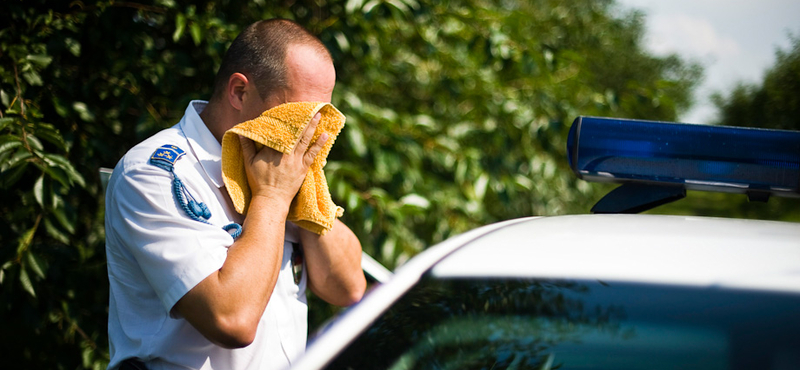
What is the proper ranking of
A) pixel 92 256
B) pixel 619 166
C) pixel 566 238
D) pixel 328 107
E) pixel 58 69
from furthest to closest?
1. pixel 92 256
2. pixel 58 69
3. pixel 619 166
4. pixel 328 107
5. pixel 566 238

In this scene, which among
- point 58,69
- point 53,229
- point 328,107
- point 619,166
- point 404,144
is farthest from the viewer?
point 404,144

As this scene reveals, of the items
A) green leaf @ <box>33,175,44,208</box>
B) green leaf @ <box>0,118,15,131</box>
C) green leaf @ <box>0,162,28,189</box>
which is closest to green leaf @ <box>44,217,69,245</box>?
green leaf @ <box>33,175,44,208</box>

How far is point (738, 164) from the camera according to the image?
1534 millimetres

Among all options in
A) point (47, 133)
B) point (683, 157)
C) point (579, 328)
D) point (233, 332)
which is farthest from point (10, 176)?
point (683, 157)

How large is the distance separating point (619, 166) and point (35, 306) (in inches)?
78.8

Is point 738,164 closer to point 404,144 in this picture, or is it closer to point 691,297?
point 691,297

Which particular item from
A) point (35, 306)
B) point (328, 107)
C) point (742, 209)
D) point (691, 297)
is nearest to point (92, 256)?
point (35, 306)

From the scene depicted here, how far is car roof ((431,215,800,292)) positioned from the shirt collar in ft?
1.91

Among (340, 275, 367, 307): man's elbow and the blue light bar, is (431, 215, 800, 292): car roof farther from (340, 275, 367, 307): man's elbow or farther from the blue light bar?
(340, 275, 367, 307): man's elbow

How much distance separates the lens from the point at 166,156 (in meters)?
1.34

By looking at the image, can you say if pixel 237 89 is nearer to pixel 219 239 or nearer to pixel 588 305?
pixel 219 239

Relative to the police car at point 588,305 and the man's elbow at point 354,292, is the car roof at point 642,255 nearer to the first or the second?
the police car at point 588,305

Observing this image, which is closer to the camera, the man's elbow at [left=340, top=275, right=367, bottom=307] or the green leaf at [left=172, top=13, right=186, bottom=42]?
the man's elbow at [left=340, top=275, right=367, bottom=307]

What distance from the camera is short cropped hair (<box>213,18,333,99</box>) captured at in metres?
1.53
